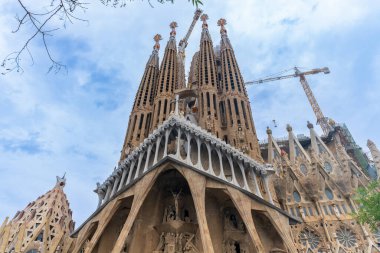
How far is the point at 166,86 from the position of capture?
28.4 meters

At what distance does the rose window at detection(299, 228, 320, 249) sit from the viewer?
18.1 metres

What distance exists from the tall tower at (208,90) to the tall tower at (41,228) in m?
12.7

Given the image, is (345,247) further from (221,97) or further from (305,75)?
(305,75)

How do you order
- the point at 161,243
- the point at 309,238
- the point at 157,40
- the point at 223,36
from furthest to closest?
1. the point at 157,40
2. the point at 223,36
3. the point at 309,238
4. the point at 161,243

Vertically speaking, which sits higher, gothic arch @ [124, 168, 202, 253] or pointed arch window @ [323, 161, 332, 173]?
pointed arch window @ [323, 161, 332, 173]

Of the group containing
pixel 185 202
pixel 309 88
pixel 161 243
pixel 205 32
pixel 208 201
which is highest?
pixel 309 88

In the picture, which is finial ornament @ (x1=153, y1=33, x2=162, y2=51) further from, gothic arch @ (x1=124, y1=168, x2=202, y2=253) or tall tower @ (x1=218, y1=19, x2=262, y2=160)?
gothic arch @ (x1=124, y1=168, x2=202, y2=253)

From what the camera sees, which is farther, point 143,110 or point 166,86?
point 166,86

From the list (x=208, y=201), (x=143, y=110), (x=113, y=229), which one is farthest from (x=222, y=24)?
(x=113, y=229)

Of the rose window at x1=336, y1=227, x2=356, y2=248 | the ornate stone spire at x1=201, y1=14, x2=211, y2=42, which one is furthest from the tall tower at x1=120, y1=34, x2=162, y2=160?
the rose window at x1=336, y1=227, x2=356, y2=248

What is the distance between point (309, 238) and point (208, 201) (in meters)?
7.47

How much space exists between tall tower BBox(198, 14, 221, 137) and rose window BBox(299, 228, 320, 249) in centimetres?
894

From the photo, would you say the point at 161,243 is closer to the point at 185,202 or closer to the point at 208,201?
the point at 185,202

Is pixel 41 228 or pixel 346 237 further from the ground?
pixel 41 228
